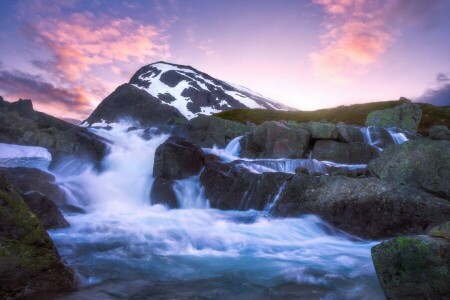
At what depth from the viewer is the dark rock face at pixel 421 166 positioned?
1189 centimetres

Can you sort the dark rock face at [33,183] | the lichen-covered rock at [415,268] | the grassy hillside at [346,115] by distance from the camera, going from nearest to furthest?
the lichen-covered rock at [415,268] < the dark rock face at [33,183] < the grassy hillside at [346,115]

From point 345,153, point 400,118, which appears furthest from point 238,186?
point 400,118

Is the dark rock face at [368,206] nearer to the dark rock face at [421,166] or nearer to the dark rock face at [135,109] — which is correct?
the dark rock face at [421,166]

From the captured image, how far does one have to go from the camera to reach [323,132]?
920 inches

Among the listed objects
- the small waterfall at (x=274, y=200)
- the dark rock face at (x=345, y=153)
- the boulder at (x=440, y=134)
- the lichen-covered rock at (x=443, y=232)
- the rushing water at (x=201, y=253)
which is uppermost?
the boulder at (x=440, y=134)

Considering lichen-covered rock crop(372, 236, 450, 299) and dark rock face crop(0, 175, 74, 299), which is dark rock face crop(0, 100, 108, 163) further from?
lichen-covered rock crop(372, 236, 450, 299)

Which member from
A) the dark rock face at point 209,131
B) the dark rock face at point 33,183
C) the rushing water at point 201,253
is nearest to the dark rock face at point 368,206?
the rushing water at point 201,253

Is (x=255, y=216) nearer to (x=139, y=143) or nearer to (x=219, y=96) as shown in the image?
(x=139, y=143)

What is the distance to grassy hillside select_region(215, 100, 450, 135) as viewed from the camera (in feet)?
155

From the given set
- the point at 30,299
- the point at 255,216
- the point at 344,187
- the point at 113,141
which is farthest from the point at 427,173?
the point at 113,141

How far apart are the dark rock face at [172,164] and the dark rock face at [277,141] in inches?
238

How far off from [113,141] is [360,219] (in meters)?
18.2

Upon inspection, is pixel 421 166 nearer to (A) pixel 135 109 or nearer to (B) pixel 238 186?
(B) pixel 238 186

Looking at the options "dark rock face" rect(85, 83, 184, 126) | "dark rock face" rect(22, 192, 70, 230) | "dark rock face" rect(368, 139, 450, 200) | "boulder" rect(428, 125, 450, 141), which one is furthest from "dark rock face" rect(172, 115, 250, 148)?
"dark rock face" rect(22, 192, 70, 230)
